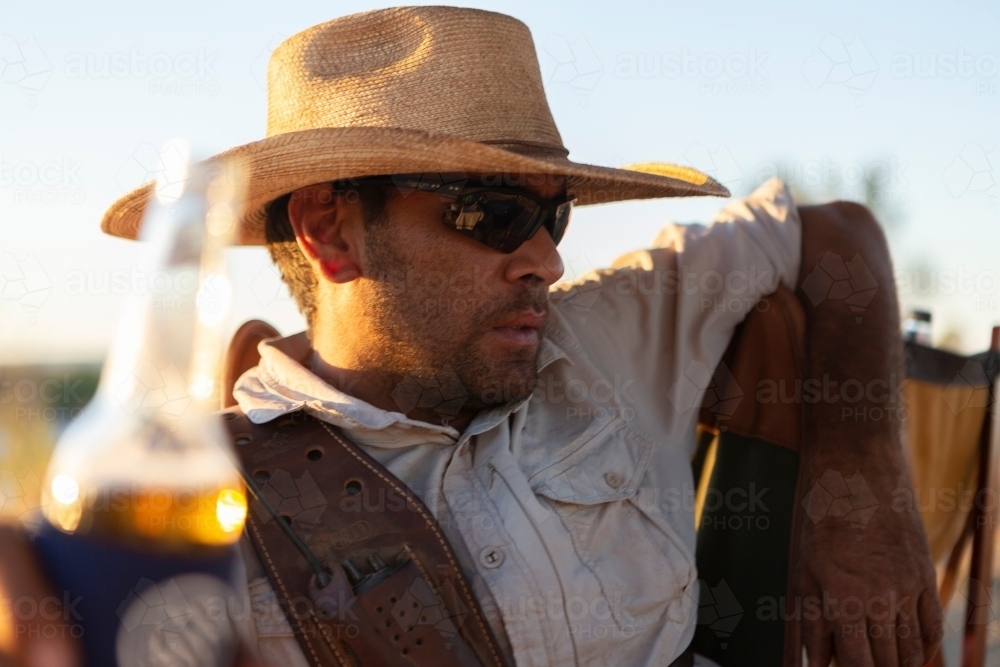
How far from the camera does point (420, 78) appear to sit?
6.81 ft

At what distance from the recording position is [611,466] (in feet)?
7.14

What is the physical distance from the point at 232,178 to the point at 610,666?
4.53ft

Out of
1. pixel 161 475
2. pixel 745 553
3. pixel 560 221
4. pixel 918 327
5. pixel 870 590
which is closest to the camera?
pixel 161 475

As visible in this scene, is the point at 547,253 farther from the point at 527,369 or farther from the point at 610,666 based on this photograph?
the point at 610,666

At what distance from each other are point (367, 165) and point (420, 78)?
26cm

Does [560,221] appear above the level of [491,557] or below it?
above

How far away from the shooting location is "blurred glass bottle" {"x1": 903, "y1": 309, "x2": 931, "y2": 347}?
278 cm

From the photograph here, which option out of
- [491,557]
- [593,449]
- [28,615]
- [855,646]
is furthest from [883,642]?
[28,615]

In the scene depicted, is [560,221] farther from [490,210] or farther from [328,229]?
[328,229]

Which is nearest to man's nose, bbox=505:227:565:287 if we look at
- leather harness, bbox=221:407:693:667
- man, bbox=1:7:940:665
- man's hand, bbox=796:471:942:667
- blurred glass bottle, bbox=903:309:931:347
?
man, bbox=1:7:940:665

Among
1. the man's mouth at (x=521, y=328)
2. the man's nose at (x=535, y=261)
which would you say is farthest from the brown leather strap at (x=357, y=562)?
the man's nose at (x=535, y=261)

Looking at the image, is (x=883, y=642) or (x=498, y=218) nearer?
(x=883, y=642)

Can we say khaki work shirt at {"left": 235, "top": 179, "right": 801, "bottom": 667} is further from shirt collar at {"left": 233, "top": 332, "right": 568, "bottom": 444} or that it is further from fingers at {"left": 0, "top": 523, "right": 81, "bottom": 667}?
fingers at {"left": 0, "top": 523, "right": 81, "bottom": 667}

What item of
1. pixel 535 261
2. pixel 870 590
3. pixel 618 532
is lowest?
pixel 870 590
